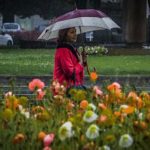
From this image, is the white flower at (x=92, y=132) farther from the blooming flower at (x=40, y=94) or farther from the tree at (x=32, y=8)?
the tree at (x=32, y=8)

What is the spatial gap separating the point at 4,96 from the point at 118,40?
4807 centimetres

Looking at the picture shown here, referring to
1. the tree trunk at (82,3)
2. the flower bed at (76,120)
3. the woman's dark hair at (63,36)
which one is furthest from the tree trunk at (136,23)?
the flower bed at (76,120)

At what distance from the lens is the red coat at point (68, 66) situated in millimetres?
8641

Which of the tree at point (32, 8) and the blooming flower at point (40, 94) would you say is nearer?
the blooming flower at point (40, 94)

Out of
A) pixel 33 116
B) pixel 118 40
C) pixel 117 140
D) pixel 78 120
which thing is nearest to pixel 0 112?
pixel 33 116

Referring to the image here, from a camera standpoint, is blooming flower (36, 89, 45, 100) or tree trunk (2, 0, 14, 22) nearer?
blooming flower (36, 89, 45, 100)

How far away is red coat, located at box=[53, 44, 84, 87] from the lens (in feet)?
28.3

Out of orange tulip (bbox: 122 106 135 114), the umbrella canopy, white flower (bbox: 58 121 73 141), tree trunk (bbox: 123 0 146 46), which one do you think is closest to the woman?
the umbrella canopy

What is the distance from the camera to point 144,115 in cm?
506

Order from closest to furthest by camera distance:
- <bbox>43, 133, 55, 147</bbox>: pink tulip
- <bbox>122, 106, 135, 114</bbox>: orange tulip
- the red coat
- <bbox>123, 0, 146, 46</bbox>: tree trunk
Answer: <bbox>43, 133, 55, 147</bbox>: pink tulip < <bbox>122, 106, 135, 114</bbox>: orange tulip < the red coat < <bbox>123, 0, 146, 46</bbox>: tree trunk

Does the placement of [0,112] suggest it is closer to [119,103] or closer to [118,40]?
[119,103]

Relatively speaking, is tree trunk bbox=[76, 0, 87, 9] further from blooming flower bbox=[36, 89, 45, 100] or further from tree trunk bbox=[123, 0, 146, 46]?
blooming flower bbox=[36, 89, 45, 100]

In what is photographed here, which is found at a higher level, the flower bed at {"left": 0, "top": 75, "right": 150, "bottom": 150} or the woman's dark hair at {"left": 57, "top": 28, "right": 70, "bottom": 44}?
the woman's dark hair at {"left": 57, "top": 28, "right": 70, "bottom": 44}

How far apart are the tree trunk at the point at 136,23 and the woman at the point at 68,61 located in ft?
96.2
